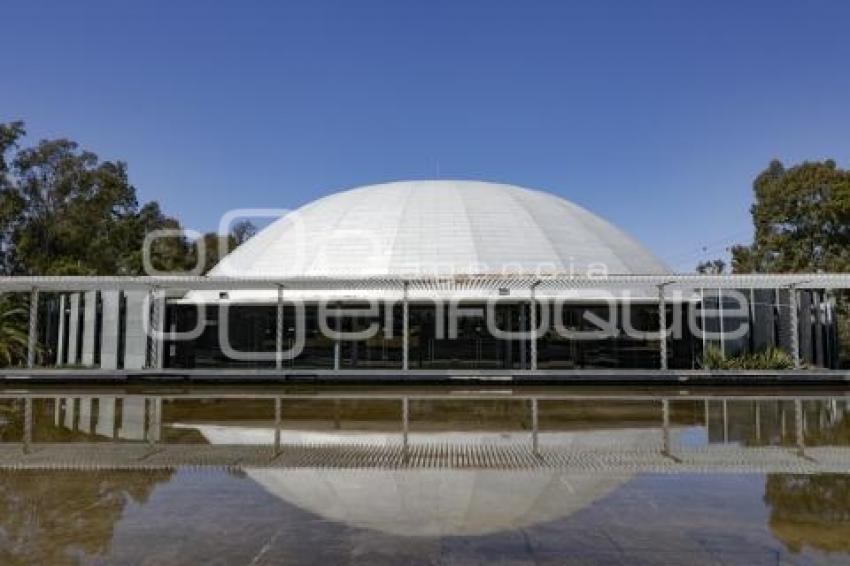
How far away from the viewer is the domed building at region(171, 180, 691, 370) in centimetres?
2844

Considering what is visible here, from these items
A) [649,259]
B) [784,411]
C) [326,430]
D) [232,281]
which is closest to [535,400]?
[784,411]

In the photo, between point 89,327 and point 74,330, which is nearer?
point 89,327

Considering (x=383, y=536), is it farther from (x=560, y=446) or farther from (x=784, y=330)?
(x=784, y=330)

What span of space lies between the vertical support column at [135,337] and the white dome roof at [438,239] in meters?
4.91

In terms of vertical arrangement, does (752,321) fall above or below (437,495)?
above

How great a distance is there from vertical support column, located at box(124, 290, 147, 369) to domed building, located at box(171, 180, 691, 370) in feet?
5.14

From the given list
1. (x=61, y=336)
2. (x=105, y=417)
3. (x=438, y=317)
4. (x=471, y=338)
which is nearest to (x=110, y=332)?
(x=61, y=336)

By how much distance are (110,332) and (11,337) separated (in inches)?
142

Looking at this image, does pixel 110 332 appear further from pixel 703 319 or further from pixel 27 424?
pixel 703 319

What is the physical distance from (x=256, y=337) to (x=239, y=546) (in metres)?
24.2

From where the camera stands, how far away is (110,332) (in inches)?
1111

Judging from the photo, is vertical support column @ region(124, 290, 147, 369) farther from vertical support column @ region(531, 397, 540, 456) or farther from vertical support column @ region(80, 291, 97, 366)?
vertical support column @ region(531, 397, 540, 456)

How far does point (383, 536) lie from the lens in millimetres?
6180

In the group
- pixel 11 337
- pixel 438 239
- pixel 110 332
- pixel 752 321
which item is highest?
pixel 438 239
